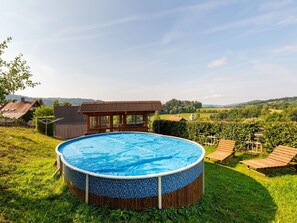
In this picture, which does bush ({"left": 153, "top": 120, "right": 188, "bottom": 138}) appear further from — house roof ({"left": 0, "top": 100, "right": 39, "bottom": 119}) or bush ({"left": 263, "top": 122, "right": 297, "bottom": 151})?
house roof ({"left": 0, "top": 100, "right": 39, "bottom": 119})

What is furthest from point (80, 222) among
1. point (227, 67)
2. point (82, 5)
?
point (227, 67)

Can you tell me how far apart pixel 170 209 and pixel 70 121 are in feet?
94.8

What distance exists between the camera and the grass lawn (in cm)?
422

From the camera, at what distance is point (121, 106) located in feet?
53.3

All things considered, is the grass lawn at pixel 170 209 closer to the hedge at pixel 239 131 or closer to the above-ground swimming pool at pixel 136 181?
the above-ground swimming pool at pixel 136 181

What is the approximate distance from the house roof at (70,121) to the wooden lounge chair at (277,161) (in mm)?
20672

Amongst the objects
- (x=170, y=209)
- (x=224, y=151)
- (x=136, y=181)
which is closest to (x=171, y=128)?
(x=224, y=151)

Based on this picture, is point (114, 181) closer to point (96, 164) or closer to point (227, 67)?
point (96, 164)

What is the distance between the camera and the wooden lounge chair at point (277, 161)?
779 centimetres

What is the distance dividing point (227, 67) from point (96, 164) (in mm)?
18667

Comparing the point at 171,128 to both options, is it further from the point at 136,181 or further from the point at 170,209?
the point at 136,181

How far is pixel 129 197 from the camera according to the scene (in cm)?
423

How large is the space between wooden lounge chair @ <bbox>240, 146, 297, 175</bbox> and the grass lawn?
43 cm

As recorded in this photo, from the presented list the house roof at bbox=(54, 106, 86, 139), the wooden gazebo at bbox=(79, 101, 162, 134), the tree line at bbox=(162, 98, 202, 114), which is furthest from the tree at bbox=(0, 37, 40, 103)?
the tree line at bbox=(162, 98, 202, 114)
